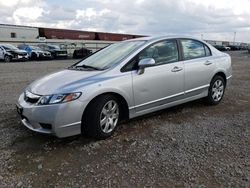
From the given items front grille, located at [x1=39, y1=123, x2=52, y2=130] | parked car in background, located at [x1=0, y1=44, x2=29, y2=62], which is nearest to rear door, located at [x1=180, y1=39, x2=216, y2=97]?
front grille, located at [x1=39, y1=123, x2=52, y2=130]

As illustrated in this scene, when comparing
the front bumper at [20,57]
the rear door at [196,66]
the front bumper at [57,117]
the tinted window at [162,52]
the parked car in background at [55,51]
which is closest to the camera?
the front bumper at [57,117]

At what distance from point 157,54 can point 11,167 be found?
2892 mm

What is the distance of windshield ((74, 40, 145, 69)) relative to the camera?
4.54 metres

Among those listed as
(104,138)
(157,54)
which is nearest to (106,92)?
(104,138)

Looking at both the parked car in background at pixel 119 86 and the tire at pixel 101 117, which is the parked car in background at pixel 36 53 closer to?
the parked car in background at pixel 119 86

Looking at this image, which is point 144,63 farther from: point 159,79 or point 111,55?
point 111,55

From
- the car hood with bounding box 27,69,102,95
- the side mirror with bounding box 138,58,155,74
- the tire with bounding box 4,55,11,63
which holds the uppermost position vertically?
the side mirror with bounding box 138,58,155,74

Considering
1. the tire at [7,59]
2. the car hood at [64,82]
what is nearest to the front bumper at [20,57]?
the tire at [7,59]

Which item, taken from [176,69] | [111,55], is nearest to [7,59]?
[111,55]

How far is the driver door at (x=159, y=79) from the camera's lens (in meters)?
4.46

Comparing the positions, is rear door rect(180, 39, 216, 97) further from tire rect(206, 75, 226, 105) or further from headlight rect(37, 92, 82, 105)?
headlight rect(37, 92, 82, 105)

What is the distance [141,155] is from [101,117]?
82cm

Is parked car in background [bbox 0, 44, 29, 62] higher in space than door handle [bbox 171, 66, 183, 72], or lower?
lower

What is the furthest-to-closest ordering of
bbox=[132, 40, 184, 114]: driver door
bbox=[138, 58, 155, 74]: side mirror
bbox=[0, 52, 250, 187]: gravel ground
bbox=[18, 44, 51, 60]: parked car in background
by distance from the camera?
bbox=[18, 44, 51, 60]: parked car in background, bbox=[132, 40, 184, 114]: driver door, bbox=[138, 58, 155, 74]: side mirror, bbox=[0, 52, 250, 187]: gravel ground
